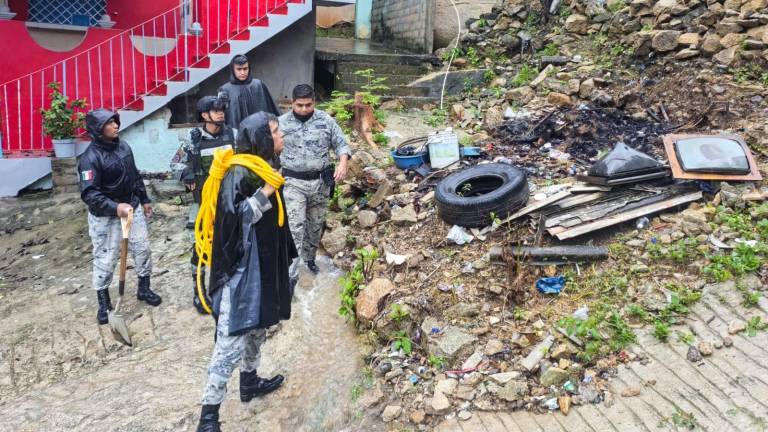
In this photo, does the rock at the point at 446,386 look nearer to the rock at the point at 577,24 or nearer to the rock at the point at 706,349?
the rock at the point at 706,349

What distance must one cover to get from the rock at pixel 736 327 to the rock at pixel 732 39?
517 centimetres

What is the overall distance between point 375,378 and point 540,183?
9.69ft

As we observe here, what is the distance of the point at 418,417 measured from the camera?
140 inches

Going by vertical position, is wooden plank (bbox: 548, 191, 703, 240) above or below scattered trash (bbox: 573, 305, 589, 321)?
above

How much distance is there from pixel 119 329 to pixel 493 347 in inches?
122

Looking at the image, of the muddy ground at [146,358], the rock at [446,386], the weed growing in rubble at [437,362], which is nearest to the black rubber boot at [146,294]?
the muddy ground at [146,358]

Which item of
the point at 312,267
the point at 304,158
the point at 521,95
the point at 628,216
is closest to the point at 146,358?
the point at 312,267

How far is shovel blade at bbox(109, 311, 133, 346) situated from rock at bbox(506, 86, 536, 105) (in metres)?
6.51

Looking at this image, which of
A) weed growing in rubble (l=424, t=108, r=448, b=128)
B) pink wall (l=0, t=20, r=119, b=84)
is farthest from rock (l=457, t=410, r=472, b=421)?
pink wall (l=0, t=20, r=119, b=84)

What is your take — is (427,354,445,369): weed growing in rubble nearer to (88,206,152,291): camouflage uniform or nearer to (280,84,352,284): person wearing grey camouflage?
(280,84,352,284): person wearing grey camouflage

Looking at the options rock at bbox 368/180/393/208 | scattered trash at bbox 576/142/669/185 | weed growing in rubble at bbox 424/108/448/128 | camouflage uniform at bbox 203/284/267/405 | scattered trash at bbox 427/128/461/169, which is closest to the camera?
camouflage uniform at bbox 203/284/267/405

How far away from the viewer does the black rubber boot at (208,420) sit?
3.36 metres

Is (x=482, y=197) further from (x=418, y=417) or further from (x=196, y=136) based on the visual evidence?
(x=196, y=136)

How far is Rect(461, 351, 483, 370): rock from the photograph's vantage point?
12.7 ft
